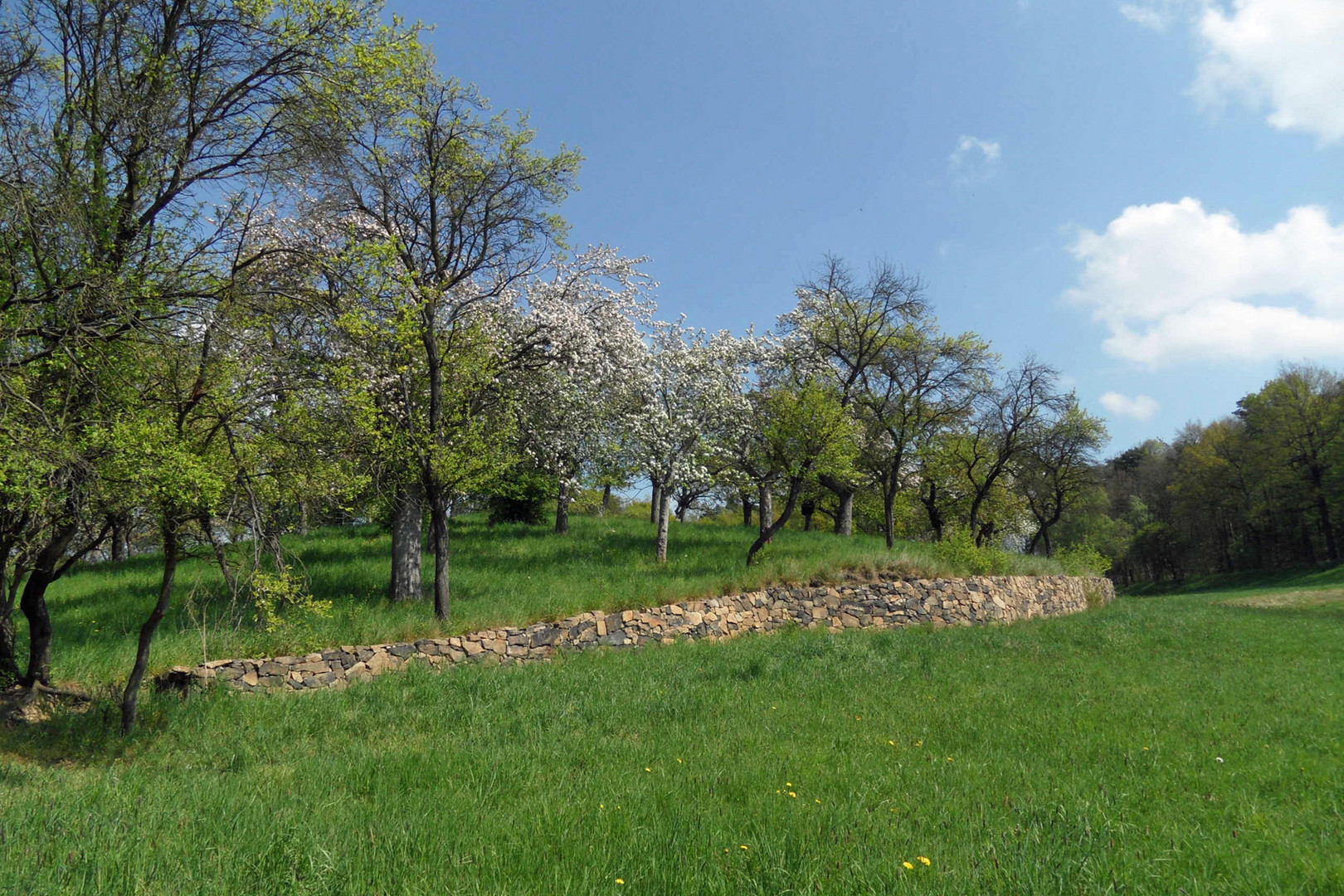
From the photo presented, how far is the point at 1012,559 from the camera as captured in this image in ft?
85.1

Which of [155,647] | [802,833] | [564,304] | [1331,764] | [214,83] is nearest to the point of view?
[802,833]

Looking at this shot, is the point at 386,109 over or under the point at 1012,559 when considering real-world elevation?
over

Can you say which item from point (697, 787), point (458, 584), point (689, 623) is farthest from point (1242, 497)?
point (697, 787)

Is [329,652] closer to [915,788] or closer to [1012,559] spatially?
[915,788]

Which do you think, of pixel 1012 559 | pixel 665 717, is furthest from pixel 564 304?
pixel 1012 559

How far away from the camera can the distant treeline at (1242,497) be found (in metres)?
44.3

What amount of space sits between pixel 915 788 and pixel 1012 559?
22952 millimetres

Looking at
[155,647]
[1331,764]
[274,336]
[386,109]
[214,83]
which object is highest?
[386,109]

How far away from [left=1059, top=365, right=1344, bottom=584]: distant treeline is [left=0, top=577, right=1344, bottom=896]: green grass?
3584cm

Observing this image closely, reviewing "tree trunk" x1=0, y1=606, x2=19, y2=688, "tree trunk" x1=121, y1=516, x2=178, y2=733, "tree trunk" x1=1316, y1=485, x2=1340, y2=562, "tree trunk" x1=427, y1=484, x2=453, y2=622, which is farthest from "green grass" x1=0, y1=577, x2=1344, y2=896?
"tree trunk" x1=1316, y1=485, x2=1340, y2=562

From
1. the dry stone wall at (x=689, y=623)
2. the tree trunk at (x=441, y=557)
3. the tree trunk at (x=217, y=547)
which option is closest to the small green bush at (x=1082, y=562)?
the dry stone wall at (x=689, y=623)

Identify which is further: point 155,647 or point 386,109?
point 386,109

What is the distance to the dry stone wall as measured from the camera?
1018 centimetres

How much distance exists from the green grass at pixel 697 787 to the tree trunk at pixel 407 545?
448 cm
